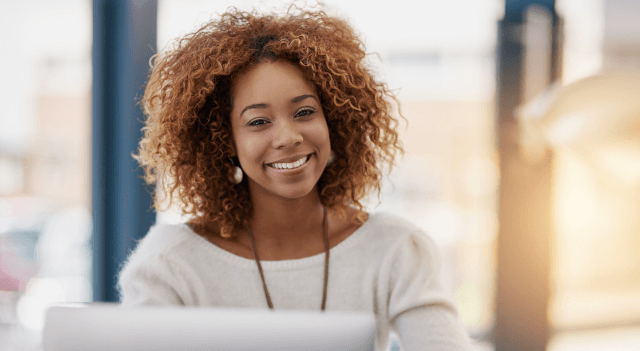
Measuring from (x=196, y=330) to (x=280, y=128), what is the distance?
64 cm

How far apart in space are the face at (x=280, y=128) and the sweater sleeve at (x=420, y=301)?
309mm

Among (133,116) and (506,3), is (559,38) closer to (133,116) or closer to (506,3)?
(506,3)

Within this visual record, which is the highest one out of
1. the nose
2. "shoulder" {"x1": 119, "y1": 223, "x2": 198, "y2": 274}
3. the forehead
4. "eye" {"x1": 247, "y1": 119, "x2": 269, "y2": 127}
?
the forehead

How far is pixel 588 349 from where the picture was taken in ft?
6.46

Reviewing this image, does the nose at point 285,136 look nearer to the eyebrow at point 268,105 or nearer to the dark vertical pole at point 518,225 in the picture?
the eyebrow at point 268,105

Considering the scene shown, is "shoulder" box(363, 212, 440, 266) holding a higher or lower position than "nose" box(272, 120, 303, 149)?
lower

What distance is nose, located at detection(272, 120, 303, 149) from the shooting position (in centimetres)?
108

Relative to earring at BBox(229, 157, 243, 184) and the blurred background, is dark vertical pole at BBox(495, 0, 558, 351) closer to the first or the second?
the blurred background

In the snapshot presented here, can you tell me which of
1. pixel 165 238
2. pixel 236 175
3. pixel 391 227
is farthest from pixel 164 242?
pixel 391 227

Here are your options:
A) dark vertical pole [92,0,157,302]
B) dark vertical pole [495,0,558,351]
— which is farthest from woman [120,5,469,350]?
dark vertical pole [495,0,558,351]

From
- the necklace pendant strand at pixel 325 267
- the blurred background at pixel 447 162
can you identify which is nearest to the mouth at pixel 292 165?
the necklace pendant strand at pixel 325 267

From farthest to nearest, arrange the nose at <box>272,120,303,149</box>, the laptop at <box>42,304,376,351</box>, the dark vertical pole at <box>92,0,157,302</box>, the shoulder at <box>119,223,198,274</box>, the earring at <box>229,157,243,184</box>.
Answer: the dark vertical pole at <box>92,0,157,302</box>
the earring at <box>229,157,243,184</box>
the shoulder at <box>119,223,198,274</box>
the nose at <box>272,120,303,149</box>
the laptop at <box>42,304,376,351</box>

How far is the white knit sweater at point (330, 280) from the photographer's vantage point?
1.16 metres

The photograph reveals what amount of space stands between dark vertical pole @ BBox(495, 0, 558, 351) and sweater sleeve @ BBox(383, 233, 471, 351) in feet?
2.49
